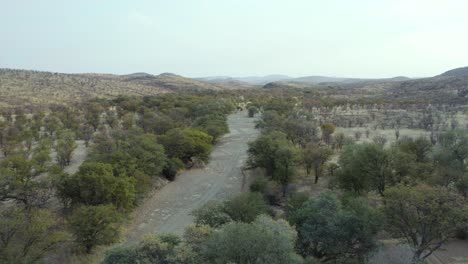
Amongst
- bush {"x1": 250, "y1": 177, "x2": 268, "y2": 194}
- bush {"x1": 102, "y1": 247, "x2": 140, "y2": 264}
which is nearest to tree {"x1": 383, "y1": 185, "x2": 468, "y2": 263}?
bush {"x1": 250, "y1": 177, "x2": 268, "y2": 194}

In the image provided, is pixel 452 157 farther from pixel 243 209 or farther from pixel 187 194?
pixel 187 194

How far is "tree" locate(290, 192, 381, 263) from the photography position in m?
18.5

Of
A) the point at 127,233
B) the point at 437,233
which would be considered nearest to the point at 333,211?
the point at 437,233

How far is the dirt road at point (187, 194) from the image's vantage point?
2572 cm

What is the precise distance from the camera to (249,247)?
14148 millimetres

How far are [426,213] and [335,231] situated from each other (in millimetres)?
4729

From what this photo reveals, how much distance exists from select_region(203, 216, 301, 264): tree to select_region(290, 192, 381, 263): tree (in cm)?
431

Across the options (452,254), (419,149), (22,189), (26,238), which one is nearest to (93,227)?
(26,238)

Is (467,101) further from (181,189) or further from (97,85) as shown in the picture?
(97,85)

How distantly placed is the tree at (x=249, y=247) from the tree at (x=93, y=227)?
863 centimetres

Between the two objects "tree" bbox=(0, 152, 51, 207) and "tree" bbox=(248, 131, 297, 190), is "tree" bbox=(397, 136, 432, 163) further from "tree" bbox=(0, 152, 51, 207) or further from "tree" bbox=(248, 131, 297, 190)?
"tree" bbox=(0, 152, 51, 207)

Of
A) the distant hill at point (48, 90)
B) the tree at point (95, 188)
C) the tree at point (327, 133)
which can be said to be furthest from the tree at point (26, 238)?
the distant hill at point (48, 90)

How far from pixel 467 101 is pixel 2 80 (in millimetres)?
141631

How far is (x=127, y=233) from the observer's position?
2444cm
